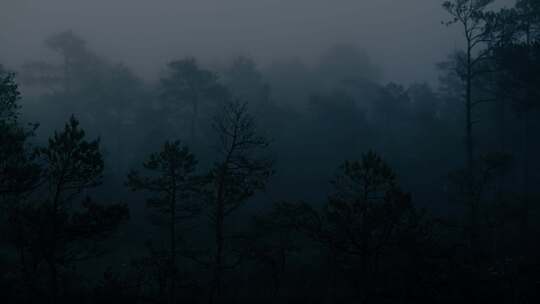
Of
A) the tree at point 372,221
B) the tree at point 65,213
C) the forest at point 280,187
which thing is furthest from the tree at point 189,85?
the tree at point 372,221

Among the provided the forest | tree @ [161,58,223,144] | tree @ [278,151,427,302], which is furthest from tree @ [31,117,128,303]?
tree @ [161,58,223,144]

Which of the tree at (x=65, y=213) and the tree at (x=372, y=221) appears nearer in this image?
the tree at (x=372, y=221)

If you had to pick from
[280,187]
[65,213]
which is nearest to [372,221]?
[65,213]

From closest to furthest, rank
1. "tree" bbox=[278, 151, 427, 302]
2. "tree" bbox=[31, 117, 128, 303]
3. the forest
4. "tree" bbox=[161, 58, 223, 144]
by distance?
"tree" bbox=[278, 151, 427, 302], "tree" bbox=[31, 117, 128, 303], the forest, "tree" bbox=[161, 58, 223, 144]

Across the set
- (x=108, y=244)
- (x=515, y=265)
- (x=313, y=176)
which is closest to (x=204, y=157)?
(x=313, y=176)

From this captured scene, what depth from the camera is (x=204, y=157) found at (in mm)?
37281

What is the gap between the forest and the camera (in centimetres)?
1264

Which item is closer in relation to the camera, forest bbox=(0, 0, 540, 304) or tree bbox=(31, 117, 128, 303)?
tree bbox=(31, 117, 128, 303)

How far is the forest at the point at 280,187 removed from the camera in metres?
12.6

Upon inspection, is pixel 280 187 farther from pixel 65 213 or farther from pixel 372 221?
pixel 65 213

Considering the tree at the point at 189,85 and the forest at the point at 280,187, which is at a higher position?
the tree at the point at 189,85

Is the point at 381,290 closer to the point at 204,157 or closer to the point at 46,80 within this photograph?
the point at 204,157

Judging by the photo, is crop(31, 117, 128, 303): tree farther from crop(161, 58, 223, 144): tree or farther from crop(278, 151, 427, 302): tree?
crop(161, 58, 223, 144): tree

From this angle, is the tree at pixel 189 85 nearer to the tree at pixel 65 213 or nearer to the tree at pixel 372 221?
the tree at pixel 65 213
